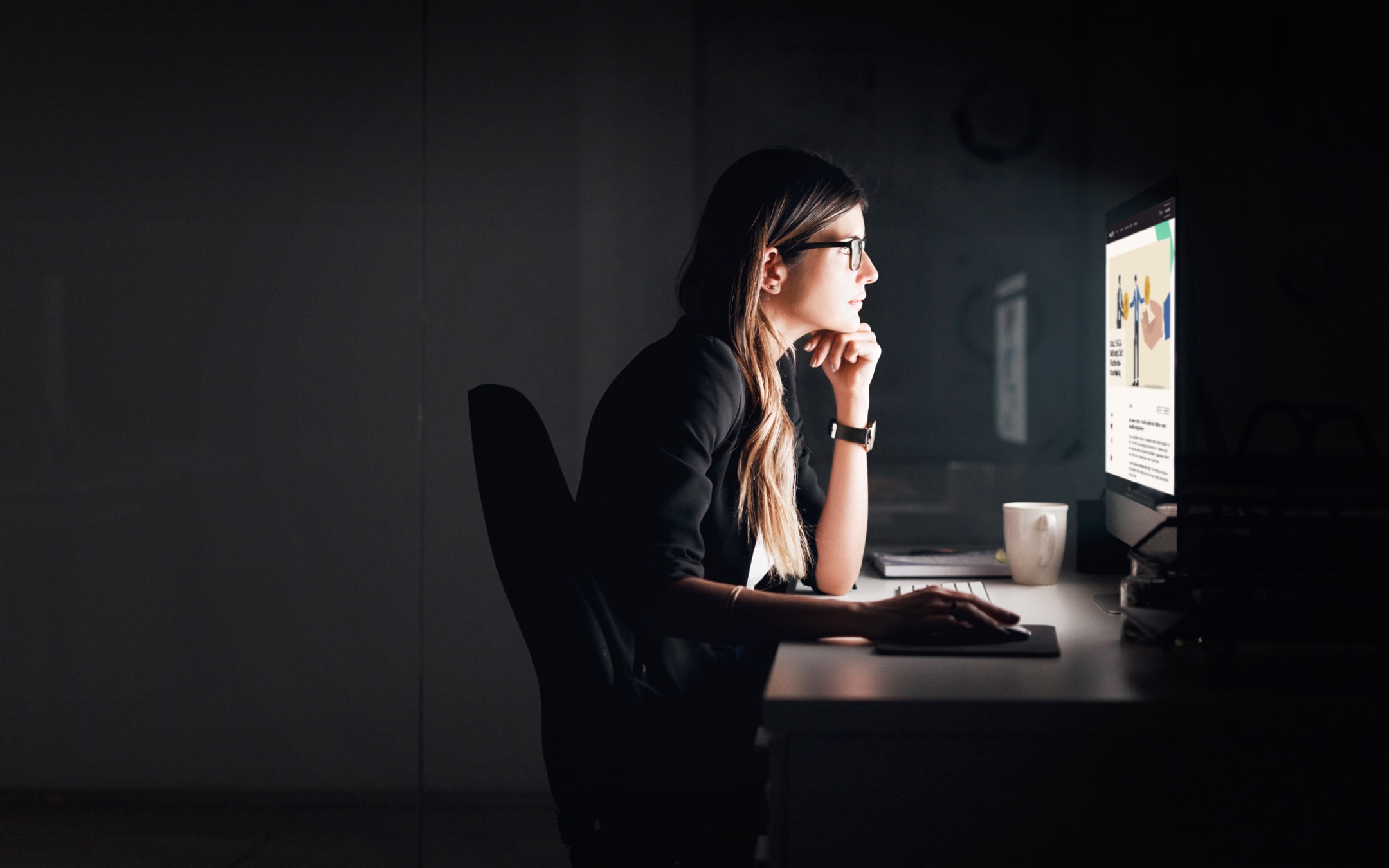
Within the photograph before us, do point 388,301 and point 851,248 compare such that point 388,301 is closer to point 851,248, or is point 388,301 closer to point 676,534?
point 851,248

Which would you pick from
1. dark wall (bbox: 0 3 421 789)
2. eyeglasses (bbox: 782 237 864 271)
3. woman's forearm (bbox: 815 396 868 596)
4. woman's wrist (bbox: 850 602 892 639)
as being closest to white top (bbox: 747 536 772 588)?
woman's forearm (bbox: 815 396 868 596)

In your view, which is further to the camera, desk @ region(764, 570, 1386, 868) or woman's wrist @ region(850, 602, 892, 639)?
woman's wrist @ region(850, 602, 892, 639)

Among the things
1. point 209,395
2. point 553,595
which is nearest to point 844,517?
point 553,595

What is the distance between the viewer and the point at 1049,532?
1736mm

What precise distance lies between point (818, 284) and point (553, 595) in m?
0.68

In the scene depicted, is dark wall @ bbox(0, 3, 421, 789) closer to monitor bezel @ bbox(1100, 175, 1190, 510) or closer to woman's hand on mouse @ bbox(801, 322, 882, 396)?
woman's hand on mouse @ bbox(801, 322, 882, 396)

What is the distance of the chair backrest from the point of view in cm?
130

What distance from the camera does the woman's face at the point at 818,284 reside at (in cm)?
164

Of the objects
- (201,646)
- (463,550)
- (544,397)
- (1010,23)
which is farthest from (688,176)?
(201,646)

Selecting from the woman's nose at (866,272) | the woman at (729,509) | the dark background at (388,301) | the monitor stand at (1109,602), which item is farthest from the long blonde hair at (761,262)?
the dark background at (388,301)

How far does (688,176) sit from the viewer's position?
8.18 feet

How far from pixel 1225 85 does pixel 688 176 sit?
48.4 inches

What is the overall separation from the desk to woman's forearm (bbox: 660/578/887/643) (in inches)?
6.7

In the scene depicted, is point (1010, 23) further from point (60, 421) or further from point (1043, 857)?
point (60, 421)
